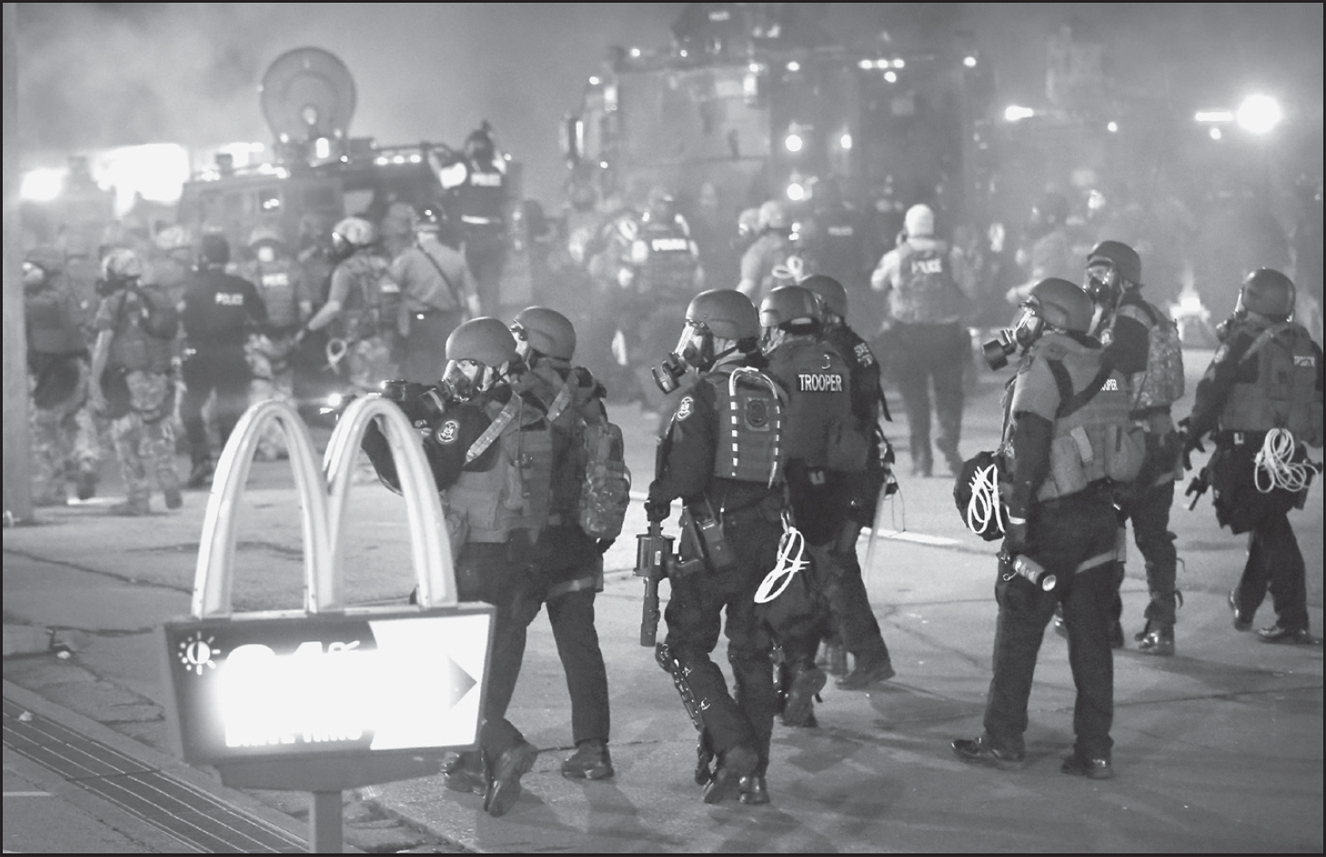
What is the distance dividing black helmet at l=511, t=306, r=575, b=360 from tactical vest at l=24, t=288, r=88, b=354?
26.4ft

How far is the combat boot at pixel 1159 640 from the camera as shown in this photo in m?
7.97

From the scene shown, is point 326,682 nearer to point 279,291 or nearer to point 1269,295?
point 1269,295

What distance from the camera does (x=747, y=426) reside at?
19.1 feet

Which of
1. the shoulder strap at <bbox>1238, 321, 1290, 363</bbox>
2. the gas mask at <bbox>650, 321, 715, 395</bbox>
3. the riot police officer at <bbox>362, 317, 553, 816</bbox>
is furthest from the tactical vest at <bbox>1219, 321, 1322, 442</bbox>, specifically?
the riot police officer at <bbox>362, 317, 553, 816</bbox>

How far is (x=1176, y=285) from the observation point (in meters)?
22.7

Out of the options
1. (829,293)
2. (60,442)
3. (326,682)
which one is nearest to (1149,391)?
(829,293)

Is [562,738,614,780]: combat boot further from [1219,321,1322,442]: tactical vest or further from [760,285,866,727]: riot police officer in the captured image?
[1219,321,1322,442]: tactical vest

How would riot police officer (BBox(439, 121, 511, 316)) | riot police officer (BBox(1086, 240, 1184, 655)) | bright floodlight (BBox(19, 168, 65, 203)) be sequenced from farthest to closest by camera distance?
bright floodlight (BBox(19, 168, 65, 203)) → riot police officer (BBox(439, 121, 511, 316)) → riot police officer (BBox(1086, 240, 1184, 655))

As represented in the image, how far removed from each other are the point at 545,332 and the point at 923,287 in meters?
7.21

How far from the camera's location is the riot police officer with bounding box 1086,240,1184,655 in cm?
758

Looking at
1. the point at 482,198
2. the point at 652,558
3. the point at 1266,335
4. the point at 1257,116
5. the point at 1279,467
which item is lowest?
the point at 652,558

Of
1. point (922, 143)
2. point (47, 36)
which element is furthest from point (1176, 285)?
point (47, 36)

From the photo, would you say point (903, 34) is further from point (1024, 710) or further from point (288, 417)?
point (288, 417)

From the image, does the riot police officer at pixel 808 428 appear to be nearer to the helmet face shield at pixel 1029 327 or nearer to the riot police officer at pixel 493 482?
the helmet face shield at pixel 1029 327
